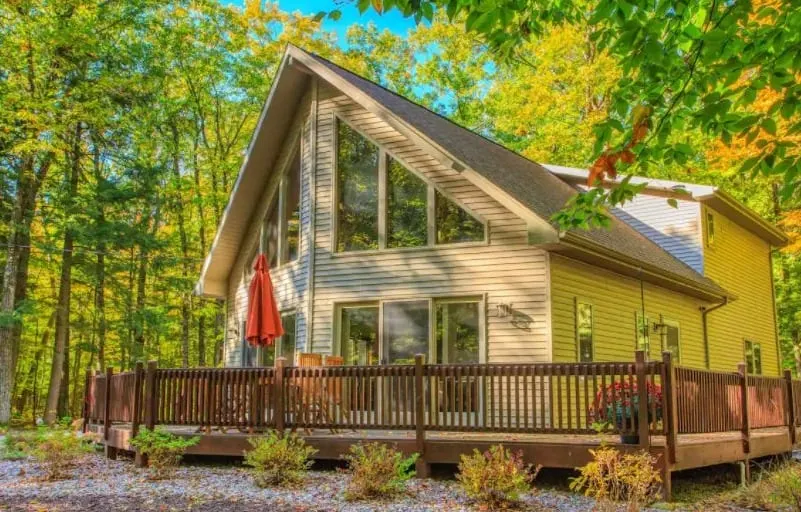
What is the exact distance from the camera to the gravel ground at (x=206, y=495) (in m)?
6.28

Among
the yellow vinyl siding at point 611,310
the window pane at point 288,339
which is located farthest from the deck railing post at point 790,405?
the window pane at point 288,339

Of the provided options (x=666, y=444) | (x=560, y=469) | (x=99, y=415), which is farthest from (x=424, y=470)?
(x=99, y=415)

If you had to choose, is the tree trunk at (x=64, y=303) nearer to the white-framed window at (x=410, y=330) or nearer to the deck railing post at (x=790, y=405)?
the white-framed window at (x=410, y=330)

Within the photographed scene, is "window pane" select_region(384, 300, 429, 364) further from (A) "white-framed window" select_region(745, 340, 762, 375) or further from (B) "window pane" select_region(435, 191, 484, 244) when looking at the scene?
(A) "white-framed window" select_region(745, 340, 762, 375)

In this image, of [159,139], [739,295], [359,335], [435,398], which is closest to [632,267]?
[359,335]

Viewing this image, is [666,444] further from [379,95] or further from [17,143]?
[17,143]

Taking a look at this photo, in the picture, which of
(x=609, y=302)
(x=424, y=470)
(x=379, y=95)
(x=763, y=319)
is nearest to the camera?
(x=424, y=470)

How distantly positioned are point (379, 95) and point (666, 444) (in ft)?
27.4

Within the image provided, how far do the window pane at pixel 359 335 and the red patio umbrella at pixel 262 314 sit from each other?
155 cm

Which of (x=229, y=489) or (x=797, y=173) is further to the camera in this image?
(x=229, y=489)

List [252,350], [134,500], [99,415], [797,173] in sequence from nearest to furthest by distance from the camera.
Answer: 1. [797,173]
2. [134,500]
3. [99,415]
4. [252,350]

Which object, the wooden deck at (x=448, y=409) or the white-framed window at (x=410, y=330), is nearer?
the wooden deck at (x=448, y=409)

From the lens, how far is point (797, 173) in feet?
16.2

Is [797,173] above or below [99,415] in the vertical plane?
above
